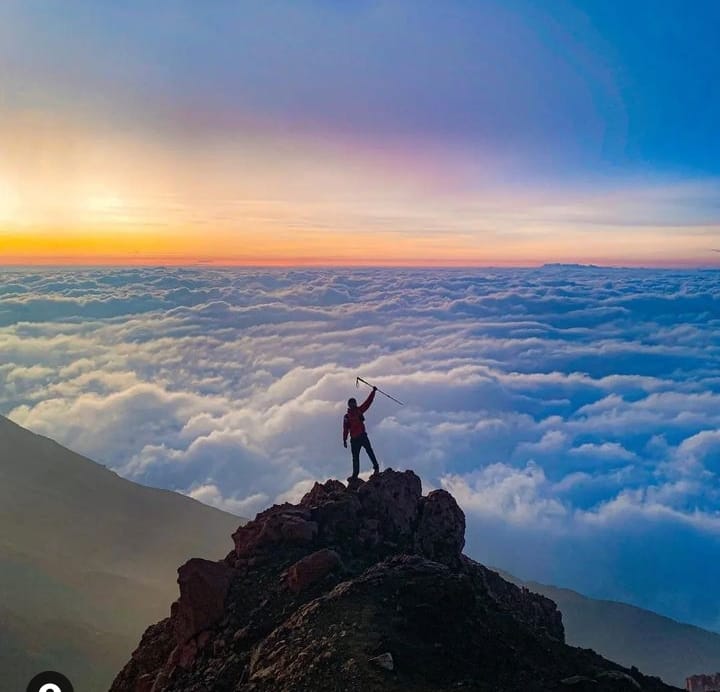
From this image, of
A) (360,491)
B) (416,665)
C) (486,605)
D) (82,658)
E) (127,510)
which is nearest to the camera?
(416,665)

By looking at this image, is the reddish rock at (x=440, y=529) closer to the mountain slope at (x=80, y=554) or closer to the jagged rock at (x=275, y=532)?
the jagged rock at (x=275, y=532)

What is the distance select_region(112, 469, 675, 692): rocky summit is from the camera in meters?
13.1

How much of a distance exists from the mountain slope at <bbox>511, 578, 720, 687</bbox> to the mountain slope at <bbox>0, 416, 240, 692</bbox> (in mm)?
61709

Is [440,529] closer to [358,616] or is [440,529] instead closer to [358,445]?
[358,445]

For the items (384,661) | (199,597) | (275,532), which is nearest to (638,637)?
(275,532)

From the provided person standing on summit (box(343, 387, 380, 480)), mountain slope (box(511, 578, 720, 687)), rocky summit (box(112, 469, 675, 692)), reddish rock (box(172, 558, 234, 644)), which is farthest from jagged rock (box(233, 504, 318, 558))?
mountain slope (box(511, 578, 720, 687))

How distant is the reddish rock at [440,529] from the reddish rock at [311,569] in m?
4.09

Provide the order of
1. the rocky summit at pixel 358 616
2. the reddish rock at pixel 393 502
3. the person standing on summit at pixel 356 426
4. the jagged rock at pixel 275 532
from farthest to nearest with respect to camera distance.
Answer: the person standing on summit at pixel 356 426
the reddish rock at pixel 393 502
the jagged rock at pixel 275 532
the rocky summit at pixel 358 616

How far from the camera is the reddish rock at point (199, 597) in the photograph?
1703 cm

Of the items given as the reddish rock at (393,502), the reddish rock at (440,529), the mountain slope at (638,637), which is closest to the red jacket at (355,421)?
the reddish rock at (393,502)

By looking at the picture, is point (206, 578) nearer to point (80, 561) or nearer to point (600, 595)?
point (80, 561)

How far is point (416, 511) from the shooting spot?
21.7 metres

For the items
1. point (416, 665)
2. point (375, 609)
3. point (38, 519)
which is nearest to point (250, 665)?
point (375, 609)

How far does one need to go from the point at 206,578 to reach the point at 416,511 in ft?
23.2
